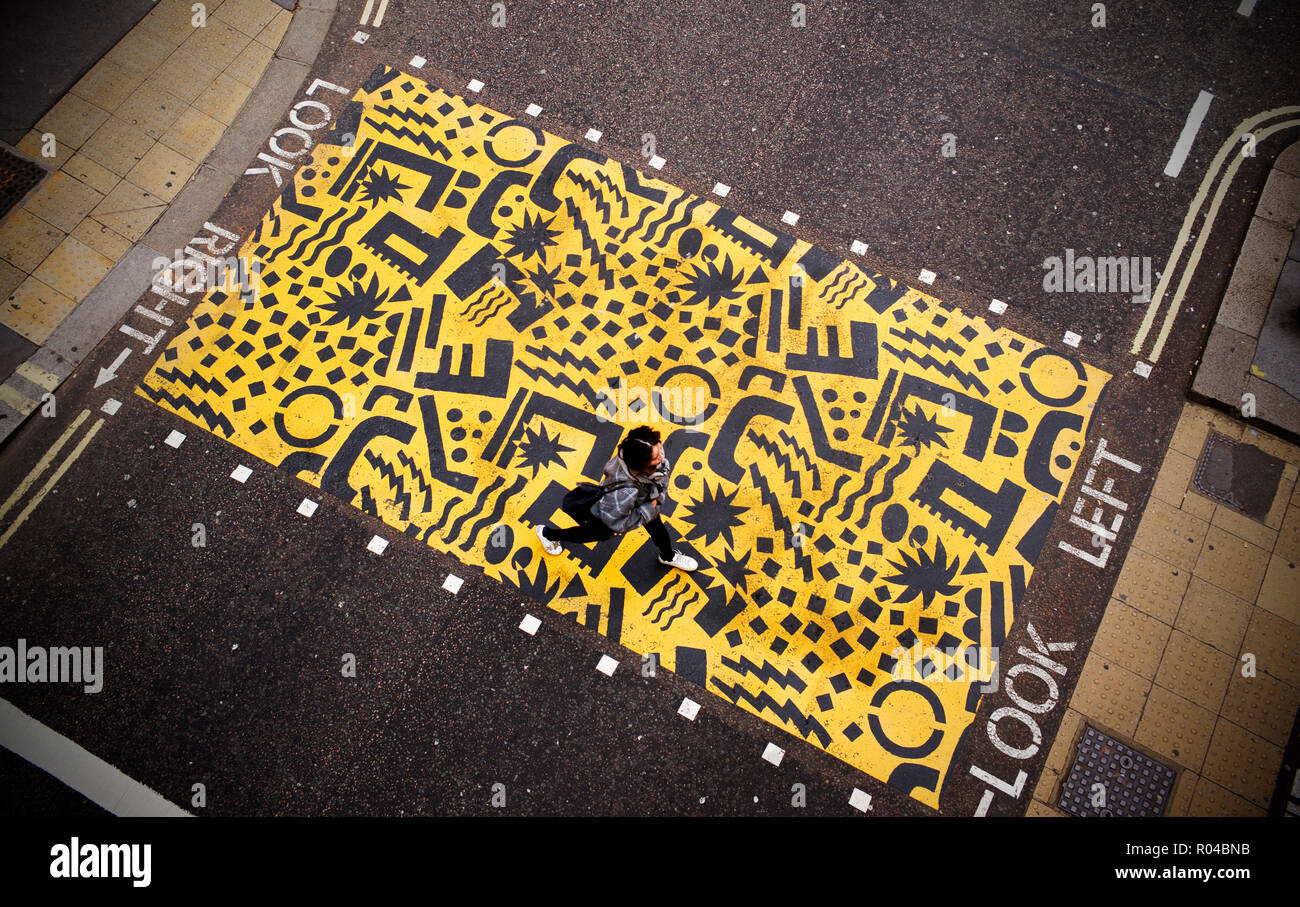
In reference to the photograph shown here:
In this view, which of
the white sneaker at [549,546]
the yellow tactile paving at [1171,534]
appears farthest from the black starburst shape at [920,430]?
the white sneaker at [549,546]

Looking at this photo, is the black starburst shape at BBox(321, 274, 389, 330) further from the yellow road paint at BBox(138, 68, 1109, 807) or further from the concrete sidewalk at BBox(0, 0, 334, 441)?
the concrete sidewalk at BBox(0, 0, 334, 441)

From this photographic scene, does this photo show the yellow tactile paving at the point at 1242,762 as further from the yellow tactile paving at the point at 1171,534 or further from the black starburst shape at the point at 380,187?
the black starburst shape at the point at 380,187

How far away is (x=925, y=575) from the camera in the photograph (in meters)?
6.00

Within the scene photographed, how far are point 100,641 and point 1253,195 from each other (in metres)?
10.7

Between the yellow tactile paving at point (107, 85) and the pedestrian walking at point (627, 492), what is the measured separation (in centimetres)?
685

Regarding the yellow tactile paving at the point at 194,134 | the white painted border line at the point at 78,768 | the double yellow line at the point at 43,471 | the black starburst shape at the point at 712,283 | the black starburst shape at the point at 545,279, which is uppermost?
the black starburst shape at the point at 712,283

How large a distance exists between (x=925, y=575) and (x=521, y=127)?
5675mm

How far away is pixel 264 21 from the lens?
8.26 meters

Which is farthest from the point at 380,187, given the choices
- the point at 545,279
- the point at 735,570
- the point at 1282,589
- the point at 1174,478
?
the point at 1282,589

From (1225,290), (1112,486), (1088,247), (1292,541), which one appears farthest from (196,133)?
(1292,541)

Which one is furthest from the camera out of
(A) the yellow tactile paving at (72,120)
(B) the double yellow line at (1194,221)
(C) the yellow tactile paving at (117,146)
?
(A) the yellow tactile paving at (72,120)

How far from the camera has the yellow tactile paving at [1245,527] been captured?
604 centimetres

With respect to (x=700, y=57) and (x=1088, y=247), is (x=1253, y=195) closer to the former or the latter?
(x=1088, y=247)

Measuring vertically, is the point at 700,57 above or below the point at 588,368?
above
